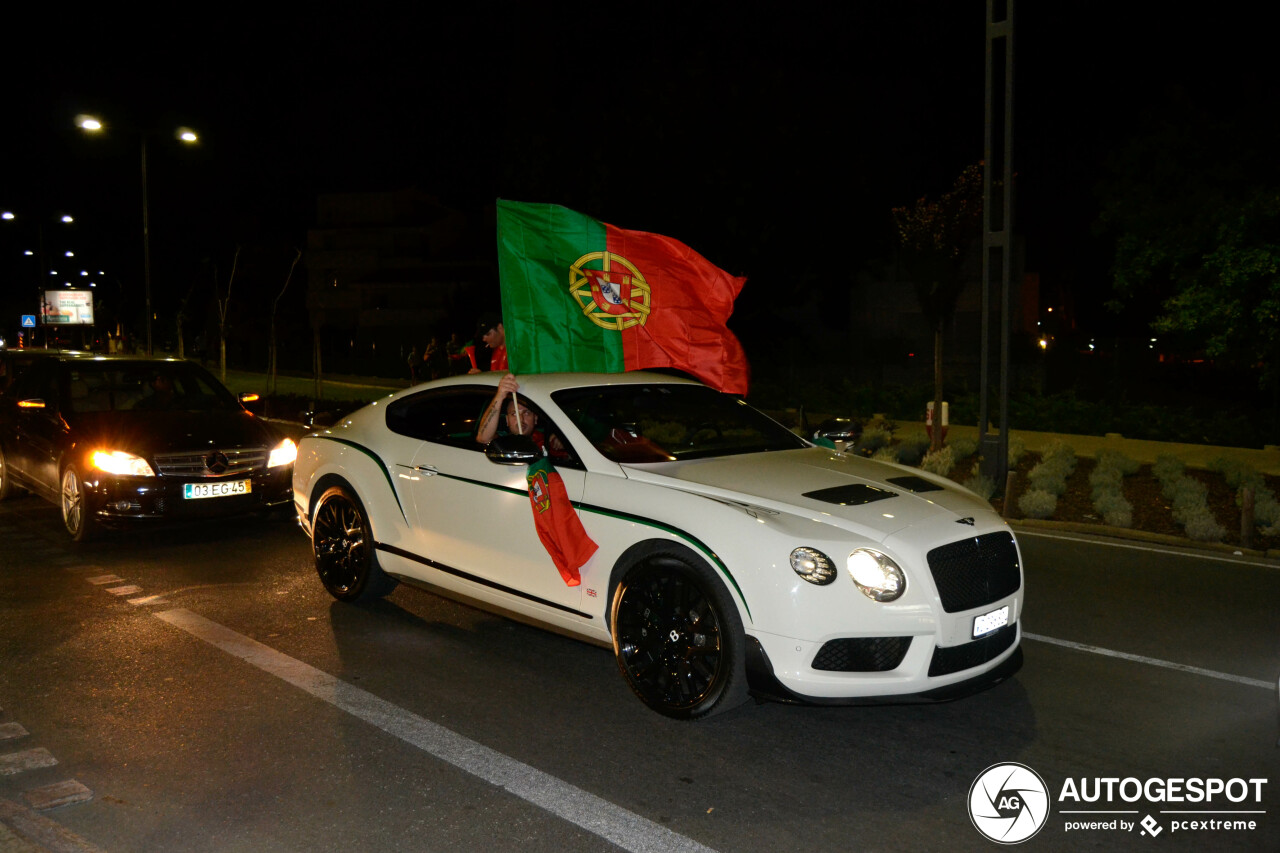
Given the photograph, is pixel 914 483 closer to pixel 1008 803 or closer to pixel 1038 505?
pixel 1008 803

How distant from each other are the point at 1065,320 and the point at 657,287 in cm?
6168

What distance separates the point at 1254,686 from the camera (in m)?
5.61

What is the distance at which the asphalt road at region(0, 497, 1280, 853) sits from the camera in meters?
3.98

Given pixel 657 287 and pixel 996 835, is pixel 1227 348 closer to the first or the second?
pixel 657 287

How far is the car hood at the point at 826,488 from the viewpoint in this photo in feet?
15.8

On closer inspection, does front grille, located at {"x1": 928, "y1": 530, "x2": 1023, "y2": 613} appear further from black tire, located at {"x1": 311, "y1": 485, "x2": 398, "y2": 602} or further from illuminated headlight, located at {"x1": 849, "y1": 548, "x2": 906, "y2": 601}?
black tire, located at {"x1": 311, "y1": 485, "x2": 398, "y2": 602}

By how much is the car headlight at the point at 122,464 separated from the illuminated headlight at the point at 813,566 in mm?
6645

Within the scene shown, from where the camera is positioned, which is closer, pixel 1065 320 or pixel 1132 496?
pixel 1132 496

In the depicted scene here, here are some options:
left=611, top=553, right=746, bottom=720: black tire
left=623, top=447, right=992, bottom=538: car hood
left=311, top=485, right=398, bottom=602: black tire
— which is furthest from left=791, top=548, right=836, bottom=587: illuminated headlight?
left=311, top=485, right=398, bottom=602: black tire

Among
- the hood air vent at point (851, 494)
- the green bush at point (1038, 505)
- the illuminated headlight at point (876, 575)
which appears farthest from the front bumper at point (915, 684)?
the green bush at point (1038, 505)

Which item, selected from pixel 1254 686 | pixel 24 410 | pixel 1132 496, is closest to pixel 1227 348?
pixel 1132 496

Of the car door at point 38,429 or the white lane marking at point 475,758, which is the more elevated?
the car door at point 38,429

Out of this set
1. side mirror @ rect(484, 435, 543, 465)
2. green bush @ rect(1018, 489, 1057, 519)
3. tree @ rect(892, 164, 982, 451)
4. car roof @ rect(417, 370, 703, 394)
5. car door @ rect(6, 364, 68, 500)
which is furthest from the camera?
tree @ rect(892, 164, 982, 451)

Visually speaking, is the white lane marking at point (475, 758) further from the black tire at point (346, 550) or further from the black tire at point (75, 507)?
the black tire at point (75, 507)
